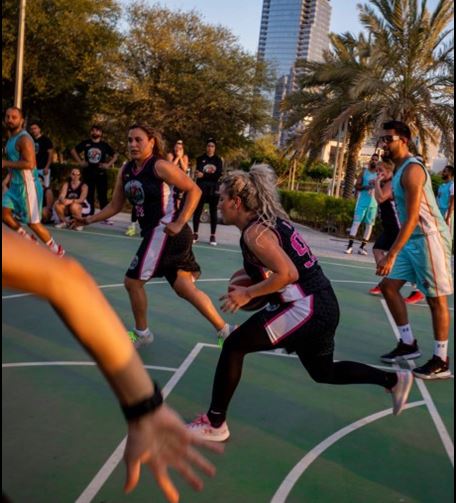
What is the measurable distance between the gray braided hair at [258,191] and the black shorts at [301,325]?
0.52 metres

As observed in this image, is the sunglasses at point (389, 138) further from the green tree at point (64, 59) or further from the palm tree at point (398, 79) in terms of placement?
the green tree at point (64, 59)

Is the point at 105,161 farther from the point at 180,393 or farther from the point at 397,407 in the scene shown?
the point at 397,407

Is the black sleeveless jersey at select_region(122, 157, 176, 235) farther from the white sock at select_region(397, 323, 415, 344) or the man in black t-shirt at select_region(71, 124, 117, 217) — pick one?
the man in black t-shirt at select_region(71, 124, 117, 217)

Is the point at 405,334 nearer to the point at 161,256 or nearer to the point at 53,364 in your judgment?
the point at 161,256

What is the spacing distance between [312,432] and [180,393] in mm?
1009

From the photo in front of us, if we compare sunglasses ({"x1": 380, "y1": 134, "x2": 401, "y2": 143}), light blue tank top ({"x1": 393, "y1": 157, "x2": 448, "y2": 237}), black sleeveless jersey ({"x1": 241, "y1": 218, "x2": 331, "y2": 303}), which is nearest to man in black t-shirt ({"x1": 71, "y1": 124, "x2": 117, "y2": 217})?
sunglasses ({"x1": 380, "y1": 134, "x2": 401, "y2": 143})

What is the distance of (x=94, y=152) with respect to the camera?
1237cm

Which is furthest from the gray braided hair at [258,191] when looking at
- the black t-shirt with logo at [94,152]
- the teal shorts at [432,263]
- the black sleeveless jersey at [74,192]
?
the black t-shirt with logo at [94,152]

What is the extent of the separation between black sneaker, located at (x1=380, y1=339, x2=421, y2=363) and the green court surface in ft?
0.45

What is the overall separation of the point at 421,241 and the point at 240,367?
2322 millimetres

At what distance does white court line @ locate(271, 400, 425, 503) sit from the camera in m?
2.95

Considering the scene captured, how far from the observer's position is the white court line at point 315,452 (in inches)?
116

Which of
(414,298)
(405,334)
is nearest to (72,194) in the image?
(414,298)

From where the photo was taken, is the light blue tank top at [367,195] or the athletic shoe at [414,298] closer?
the athletic shoe at [414,298]
